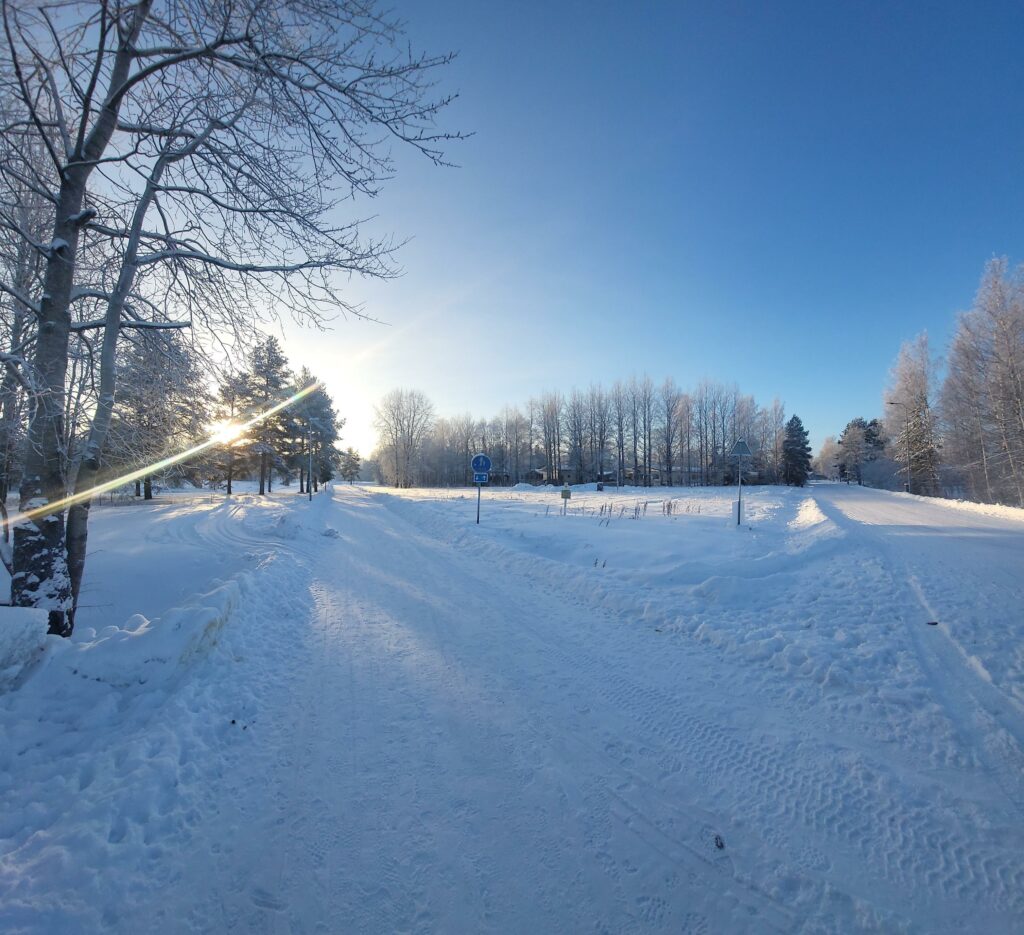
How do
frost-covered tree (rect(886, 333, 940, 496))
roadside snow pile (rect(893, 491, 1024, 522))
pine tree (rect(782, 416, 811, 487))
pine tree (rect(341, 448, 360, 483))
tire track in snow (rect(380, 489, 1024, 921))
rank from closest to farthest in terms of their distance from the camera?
tire track in snow (rect(380, 489, 1024, 921))
roadside snow pile (rect(893, 491, 1024, 522))
frost-covered tree (rect(886, 333, 940, 496))
pine tree (rect(782, 416, 811, 487))
pine tree (rect(341, 448, 360, 483))

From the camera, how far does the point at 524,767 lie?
9.96 ft

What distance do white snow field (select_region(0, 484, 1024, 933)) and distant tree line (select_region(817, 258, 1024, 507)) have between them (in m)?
24.7

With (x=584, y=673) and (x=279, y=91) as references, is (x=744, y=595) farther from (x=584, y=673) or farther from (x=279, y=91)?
(x=279, y=91)

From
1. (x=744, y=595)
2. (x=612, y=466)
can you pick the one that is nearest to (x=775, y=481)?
(x=612, y=466)

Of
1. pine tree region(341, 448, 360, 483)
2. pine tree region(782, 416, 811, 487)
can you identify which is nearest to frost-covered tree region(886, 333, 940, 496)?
pine tree region(782, 416, 811, 487)

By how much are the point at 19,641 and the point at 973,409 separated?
125ft

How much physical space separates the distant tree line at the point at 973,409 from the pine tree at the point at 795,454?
59.5ft

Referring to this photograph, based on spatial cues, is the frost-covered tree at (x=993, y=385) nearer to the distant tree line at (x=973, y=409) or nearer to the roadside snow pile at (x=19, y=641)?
the distant tree line at (x=973, y=409)

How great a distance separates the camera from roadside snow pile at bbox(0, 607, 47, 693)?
3.28m

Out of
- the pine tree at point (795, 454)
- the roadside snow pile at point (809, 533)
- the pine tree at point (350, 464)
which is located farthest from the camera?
the pine tree at point (350, 464)

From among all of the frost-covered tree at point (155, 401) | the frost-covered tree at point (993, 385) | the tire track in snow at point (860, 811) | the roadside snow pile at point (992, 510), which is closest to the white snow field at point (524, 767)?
the tire track in snow at point (860, 811)

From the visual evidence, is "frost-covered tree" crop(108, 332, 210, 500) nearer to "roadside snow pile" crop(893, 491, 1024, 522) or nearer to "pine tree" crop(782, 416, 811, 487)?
"roadside snow pile" crop(893, 491, 1024, 522)

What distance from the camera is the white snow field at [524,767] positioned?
2.12m

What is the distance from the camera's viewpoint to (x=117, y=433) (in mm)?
4945
